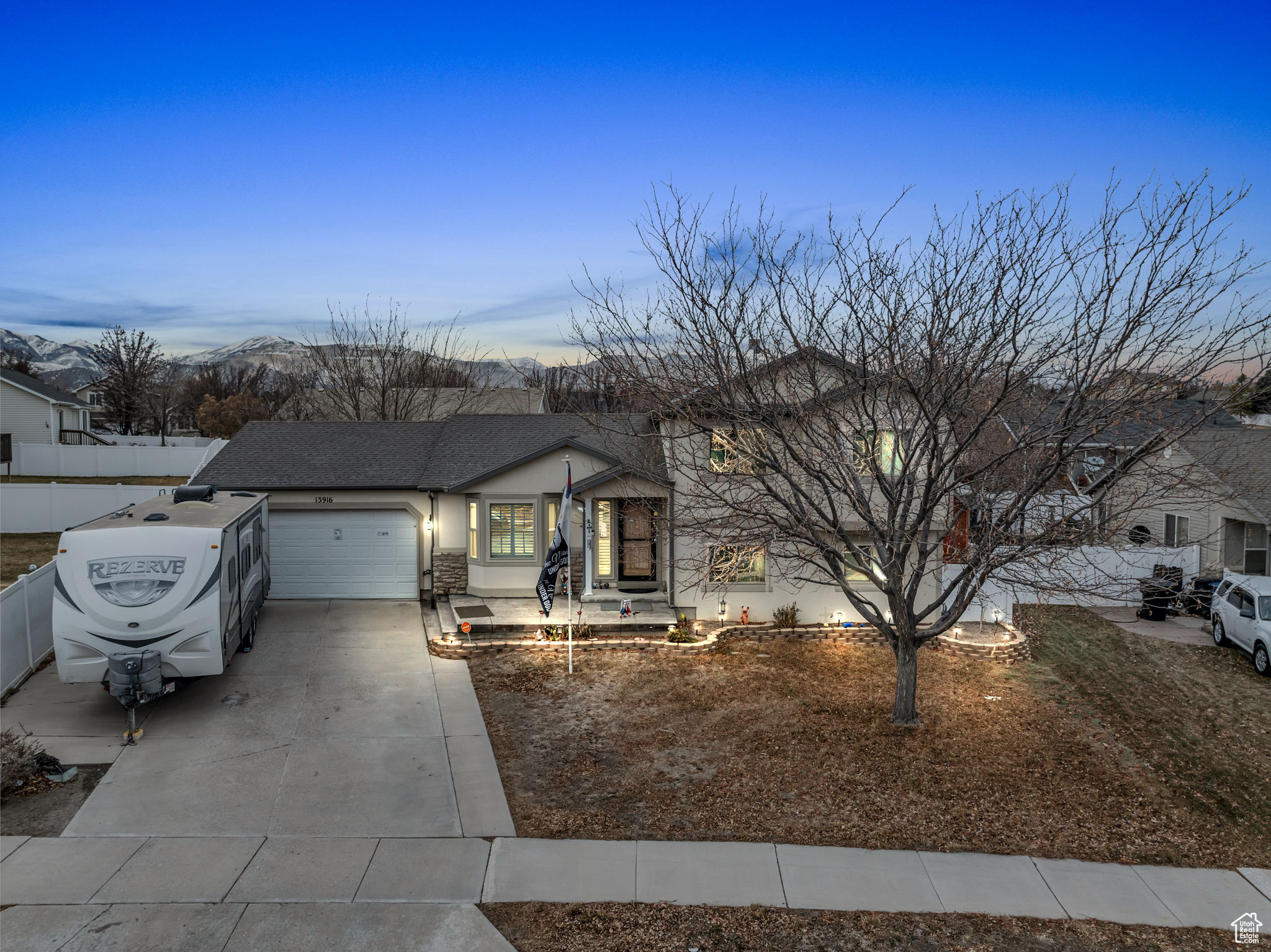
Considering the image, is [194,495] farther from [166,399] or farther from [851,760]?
[166,399]

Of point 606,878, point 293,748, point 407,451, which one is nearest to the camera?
point 606,878

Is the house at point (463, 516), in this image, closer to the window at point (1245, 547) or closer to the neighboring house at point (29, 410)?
the window at point (1245, 547)

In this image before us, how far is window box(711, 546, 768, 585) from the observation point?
12.2 metres

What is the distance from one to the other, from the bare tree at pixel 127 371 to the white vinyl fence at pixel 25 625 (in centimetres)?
3798

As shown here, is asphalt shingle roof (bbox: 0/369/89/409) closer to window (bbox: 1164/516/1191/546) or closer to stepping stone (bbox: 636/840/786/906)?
stepping stone (bbox: 636/840/786/906)

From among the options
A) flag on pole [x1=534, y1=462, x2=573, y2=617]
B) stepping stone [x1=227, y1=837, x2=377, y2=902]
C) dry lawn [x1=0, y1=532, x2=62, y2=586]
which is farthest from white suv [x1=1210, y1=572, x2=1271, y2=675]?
dry lawn [x1=0, y1=532, x2=62, y2=586]

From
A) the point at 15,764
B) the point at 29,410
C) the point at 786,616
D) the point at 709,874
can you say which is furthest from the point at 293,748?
the point at 29,410

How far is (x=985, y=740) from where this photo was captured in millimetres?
11125

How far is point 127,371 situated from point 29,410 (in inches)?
469

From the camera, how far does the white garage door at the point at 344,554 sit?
19.1m

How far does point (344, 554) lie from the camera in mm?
19203

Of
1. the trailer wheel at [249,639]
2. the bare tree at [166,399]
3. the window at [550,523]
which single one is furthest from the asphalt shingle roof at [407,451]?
the bare tree at [166,399]

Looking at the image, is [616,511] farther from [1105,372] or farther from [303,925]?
[303,925]

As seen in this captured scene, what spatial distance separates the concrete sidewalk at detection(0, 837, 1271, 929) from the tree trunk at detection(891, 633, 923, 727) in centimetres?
368
